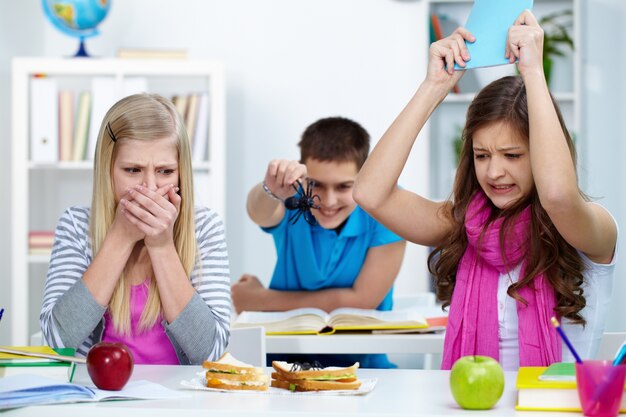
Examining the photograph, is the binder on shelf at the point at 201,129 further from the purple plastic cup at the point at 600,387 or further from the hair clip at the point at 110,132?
the purple plastic cup at the point at 600,387

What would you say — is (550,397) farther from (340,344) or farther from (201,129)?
(201,129)

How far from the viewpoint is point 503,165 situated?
1.81m

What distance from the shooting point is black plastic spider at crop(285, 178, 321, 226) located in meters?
2.43

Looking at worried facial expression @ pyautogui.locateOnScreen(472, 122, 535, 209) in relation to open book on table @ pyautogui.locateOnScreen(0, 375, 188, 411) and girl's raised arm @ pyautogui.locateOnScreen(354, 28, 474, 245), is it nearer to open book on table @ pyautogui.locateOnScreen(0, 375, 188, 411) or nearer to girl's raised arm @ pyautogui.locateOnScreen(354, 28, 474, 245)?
girl's raised arm @ pyautogui.locateOnScreen(354, 28, 474, 245)

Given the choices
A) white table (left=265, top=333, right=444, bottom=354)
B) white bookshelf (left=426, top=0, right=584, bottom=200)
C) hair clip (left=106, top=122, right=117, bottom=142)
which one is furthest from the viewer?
white bookshelf (left=426, top=0, right=584, bottom=200)

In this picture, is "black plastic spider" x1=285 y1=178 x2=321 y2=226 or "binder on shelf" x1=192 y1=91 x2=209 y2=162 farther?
"binder on shelf" x1=192 y1=91 x2=209 y2=162

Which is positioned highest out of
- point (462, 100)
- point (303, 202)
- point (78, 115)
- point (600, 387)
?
point (462, 100)

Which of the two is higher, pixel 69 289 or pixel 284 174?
pixel 284 174

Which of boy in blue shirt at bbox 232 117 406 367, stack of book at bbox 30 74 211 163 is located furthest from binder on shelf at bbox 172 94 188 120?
boy in blue shirt at bbox 232 117 406 367

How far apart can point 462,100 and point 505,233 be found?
7.92ft

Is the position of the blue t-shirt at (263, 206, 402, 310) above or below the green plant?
below

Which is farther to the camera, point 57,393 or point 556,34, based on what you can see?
point 556,34

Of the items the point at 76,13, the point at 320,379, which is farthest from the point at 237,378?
the point at 76,13

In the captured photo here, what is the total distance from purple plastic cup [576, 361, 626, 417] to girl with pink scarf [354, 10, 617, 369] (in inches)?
21.2
